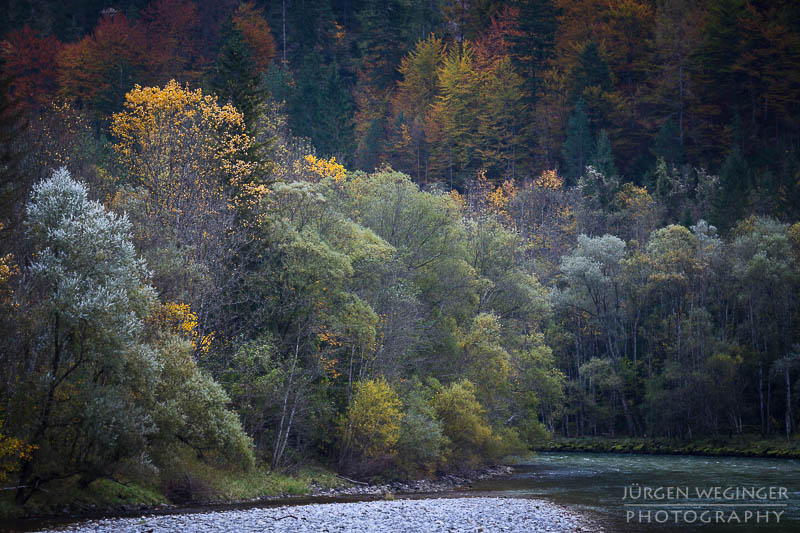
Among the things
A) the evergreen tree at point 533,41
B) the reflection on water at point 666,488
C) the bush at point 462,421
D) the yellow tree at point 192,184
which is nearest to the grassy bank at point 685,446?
the reflection on water at point 666,488

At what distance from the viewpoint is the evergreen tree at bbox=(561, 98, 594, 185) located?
3607 inches

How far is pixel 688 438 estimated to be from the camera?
65250 millimetres

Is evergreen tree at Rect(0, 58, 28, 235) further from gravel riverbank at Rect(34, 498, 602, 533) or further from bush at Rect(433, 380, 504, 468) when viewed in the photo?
bush at Rect(433, 380, 504, 468)

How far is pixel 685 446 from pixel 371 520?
44.6m

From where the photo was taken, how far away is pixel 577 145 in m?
91.6

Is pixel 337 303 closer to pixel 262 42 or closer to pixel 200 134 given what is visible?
pixel 200 134

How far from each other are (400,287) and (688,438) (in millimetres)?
34166

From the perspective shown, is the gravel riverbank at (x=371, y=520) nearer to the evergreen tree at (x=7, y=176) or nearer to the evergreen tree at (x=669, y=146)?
the evergreen tree at (x=7, y=176)

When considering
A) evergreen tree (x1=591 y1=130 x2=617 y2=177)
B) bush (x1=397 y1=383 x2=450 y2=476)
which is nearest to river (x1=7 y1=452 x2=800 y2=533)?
bush (x1=397 y1=383 x2=450 y2=476)

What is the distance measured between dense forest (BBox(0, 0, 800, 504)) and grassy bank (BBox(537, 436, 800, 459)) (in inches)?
60.8

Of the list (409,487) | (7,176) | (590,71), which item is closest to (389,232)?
(409,487)

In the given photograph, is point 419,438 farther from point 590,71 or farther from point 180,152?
point 590,71

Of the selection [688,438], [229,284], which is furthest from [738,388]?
[229,284]

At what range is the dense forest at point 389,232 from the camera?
28.9m
